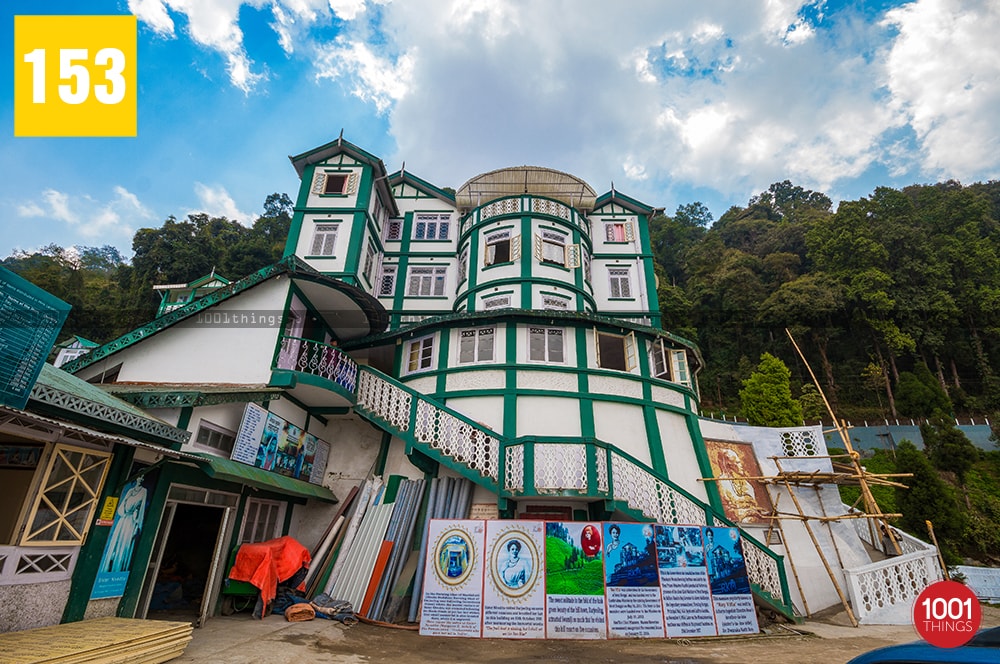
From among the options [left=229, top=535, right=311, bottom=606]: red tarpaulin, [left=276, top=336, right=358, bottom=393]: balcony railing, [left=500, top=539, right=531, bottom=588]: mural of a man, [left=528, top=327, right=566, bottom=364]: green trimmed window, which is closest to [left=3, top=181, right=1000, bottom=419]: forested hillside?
[left=528, top=327, right=566, bottom=364]: green trimmed window

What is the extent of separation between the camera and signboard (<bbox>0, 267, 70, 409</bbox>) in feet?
19.0

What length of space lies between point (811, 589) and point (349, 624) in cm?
1177

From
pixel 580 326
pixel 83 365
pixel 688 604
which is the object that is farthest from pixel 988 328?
pixel 83 365

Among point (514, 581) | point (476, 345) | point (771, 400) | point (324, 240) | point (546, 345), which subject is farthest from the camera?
point (771, 400)

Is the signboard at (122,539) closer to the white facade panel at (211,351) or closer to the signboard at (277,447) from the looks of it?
the signboard at (277,447)

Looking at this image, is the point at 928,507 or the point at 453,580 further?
the point at 928,507

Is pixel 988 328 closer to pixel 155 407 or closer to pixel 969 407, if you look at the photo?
pixel 969 407

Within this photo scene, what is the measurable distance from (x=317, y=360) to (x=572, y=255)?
12.3m

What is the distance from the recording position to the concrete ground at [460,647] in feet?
22.2

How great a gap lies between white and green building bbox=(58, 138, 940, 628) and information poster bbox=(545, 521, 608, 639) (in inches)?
70.0

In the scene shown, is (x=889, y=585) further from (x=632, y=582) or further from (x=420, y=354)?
(x=420, y=354)

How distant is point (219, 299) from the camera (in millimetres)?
12203

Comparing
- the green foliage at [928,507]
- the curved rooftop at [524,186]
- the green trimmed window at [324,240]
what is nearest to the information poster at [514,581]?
the green foliage at [928,507]

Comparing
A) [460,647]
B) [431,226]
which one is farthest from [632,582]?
[431,226]
